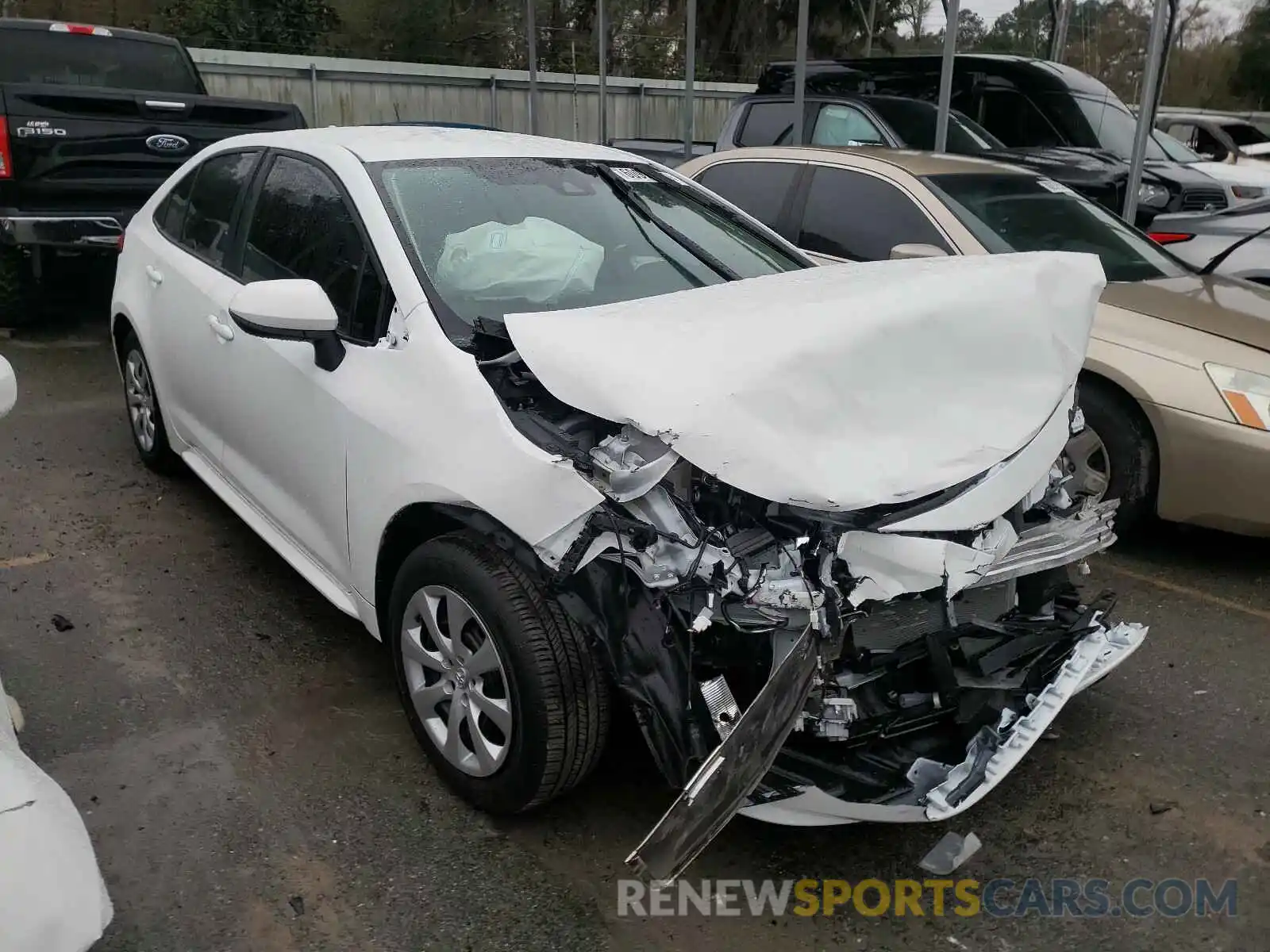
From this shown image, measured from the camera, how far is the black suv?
30.0ft

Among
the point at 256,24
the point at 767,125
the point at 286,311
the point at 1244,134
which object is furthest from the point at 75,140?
the point at 1244,134

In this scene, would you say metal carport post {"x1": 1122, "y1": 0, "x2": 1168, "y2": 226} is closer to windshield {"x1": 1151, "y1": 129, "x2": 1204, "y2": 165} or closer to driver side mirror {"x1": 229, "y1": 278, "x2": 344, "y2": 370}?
windshield {"x1": 1151, "y1": 129, "x2": 1204, "y2": 165}

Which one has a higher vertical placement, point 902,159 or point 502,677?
point 902,159

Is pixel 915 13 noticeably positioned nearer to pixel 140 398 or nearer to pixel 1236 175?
pixel 1236 175

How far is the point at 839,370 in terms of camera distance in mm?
2547

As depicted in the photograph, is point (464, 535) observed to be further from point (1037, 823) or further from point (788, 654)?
point (1037, 823)

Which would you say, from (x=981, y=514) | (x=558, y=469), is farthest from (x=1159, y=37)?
(x=558, y=469)

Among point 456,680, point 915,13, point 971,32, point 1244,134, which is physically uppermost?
point 915,13

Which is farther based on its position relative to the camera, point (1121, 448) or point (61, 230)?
point (61, 230)

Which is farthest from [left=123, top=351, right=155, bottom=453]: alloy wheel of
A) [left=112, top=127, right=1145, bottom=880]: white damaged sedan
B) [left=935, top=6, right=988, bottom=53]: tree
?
[left=935, top=6, right=988, bottom=53]: tree

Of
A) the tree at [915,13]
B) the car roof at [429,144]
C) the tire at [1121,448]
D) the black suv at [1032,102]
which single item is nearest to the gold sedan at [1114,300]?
the tire at [1121,448]

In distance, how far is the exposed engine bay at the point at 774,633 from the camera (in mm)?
2275

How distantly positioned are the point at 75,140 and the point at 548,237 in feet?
15.6

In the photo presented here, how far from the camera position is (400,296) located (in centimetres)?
301
